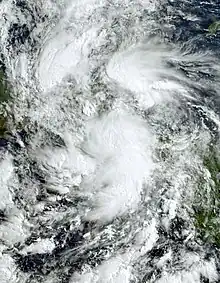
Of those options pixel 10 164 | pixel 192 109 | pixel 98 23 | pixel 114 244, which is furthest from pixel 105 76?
pixel 114 244

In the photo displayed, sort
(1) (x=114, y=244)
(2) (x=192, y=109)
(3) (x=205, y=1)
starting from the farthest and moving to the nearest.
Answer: (3) (x=205, y=1) → (2) (x=192, y=109) → (1) (x=114, y=244)

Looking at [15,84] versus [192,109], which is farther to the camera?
[15,84]

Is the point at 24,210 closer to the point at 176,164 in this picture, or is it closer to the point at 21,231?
the point at 21,231

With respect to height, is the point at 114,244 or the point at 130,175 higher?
the point at 130,175

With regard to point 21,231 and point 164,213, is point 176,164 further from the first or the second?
point 21,231

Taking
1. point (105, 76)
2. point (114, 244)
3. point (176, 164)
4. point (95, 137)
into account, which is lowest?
point (114, 244)

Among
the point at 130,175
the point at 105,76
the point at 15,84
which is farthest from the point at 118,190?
the point at 15,84

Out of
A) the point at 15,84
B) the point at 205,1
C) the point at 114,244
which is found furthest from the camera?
the point at 205,1

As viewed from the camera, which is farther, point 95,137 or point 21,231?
point 95,137

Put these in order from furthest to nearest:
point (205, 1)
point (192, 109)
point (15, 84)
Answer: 1. point (205, 1)
2. point (15, 84)
3. point (192, 109)
